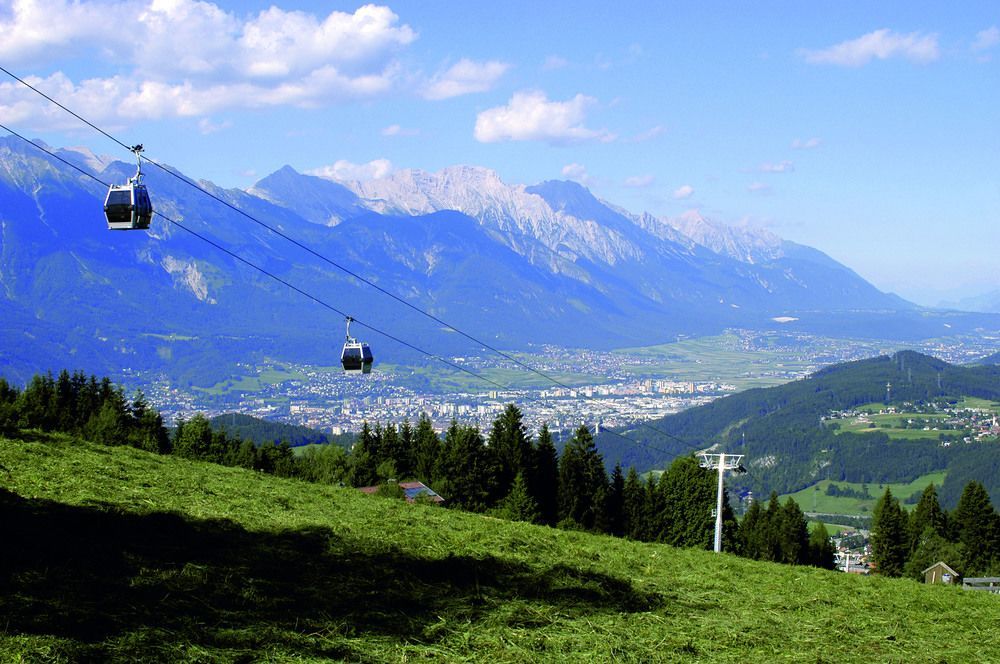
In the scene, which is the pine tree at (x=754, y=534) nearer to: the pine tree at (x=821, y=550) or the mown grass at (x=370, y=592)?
the pine tree at (x=821, y=550)

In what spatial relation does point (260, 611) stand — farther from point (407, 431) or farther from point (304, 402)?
point (304, 402)

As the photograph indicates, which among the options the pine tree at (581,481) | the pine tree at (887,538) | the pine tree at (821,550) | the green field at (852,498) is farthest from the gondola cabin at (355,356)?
the green field at (852,498)

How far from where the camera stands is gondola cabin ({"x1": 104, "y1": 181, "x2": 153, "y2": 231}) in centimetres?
1394

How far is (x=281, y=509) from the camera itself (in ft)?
46.8

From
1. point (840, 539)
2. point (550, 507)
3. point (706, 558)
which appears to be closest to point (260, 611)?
point (706, 558)

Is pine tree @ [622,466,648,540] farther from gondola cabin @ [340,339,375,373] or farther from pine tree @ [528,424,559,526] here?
gondola cabin @ [340,339,375,373]

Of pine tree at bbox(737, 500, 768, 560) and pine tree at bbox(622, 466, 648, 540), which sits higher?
pine tree at bbox(622, 466, 648, 540)

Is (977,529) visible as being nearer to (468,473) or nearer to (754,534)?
(754,534)

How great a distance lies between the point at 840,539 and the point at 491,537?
86.7 meters

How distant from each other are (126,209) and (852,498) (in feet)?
409

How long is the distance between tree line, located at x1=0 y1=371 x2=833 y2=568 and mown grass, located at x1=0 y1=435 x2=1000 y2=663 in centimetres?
2669

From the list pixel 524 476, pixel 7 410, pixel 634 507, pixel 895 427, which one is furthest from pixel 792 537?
pixel 895 427

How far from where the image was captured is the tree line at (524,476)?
4394 cm

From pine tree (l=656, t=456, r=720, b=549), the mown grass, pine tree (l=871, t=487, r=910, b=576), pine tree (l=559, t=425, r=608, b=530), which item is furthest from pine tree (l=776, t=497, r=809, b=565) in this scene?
the mown grass
